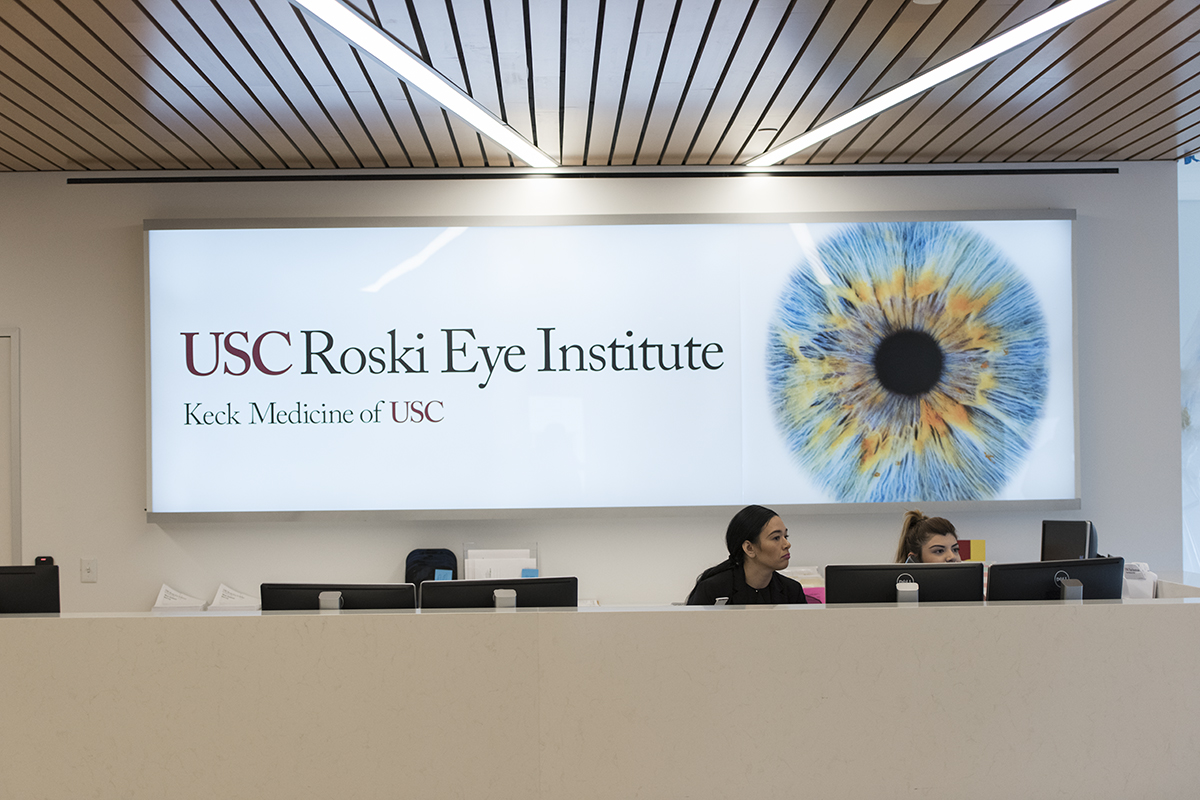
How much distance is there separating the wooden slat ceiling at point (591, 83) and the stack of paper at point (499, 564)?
219 cm

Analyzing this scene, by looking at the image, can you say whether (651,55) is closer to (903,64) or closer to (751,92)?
(751,92)

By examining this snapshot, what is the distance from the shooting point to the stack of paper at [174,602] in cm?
481

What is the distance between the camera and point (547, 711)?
2348 millimetres

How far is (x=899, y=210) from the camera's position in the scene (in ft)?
16.6

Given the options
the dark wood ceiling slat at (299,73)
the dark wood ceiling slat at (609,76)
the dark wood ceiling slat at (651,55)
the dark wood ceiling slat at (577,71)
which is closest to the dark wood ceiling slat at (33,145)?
the dark wood ceiling slat at (299,73)

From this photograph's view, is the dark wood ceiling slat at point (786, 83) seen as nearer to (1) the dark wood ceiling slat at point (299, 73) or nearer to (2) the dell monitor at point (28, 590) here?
(1) the dark wood ceiling slat at point (299, 73)

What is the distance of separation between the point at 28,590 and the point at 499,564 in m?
2.50

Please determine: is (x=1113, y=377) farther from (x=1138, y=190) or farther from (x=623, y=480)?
(x=623, y=480)

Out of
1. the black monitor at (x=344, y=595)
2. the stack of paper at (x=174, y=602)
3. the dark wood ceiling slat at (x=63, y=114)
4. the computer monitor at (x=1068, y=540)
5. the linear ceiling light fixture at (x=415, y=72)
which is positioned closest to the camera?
the black monitor at (x=344, y=595)

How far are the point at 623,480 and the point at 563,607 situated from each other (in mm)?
2353

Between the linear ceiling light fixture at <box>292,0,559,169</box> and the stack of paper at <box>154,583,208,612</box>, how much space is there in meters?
2.99

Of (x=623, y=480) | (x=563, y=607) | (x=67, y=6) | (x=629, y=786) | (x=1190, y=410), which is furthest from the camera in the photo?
(x=1190, y=410)

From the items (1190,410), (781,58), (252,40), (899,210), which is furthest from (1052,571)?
(1190,410)

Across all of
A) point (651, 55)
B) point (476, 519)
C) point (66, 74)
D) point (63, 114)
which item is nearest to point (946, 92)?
point (651, 55)
